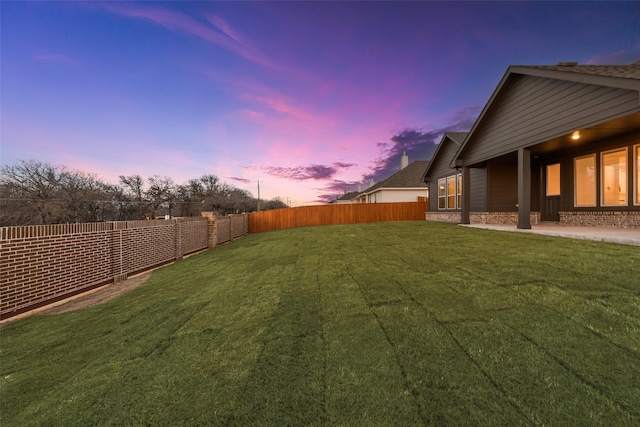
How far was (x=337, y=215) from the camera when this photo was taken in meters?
20.0

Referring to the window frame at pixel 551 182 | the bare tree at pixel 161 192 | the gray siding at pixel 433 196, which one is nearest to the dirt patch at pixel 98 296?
the window frame at pixel 551 182

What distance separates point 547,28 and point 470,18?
368cm

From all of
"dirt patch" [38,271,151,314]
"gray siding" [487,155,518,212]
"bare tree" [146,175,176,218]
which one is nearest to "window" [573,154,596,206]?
"gray siding" [487,155,518,212]

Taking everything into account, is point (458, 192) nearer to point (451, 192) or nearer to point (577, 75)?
point (451, 192)

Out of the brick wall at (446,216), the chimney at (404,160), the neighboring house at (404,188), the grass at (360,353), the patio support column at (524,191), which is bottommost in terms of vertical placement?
the grass at (360,353)

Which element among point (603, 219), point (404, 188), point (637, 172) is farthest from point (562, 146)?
point (404, 188)

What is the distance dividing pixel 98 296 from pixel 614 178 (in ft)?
49.2

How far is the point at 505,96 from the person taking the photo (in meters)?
9.31

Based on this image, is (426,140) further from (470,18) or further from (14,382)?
(14,382)

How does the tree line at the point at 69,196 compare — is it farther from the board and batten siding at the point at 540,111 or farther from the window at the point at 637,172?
the window at the point at 637,172

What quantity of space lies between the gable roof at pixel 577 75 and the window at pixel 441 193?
4.48 meters

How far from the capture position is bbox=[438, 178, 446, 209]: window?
49.8ft

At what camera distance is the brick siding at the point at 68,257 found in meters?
4.45

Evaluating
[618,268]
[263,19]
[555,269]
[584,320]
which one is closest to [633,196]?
[618,268]
